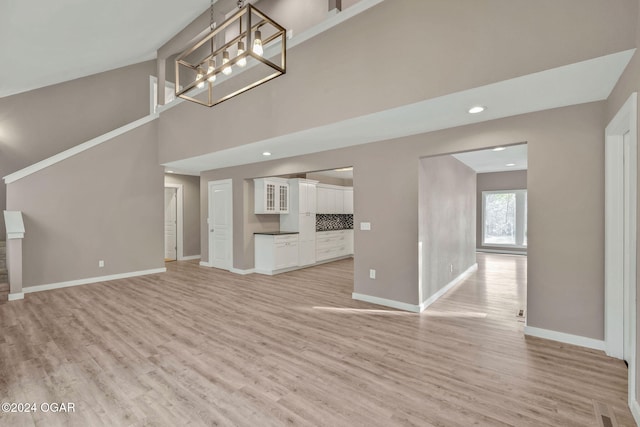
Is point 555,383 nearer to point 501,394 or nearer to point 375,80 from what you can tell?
point 501,394

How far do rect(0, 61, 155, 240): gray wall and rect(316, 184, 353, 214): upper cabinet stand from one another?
5.01 metres

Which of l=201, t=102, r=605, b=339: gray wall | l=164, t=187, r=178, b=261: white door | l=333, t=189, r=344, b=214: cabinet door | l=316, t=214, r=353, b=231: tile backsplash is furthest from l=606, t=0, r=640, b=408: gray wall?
l=164, t=187, r=178, b=261: white door

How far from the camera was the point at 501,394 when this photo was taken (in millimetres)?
2115

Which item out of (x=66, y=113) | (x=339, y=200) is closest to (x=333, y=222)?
(x=339, y=200)

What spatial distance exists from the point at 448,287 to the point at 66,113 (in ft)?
28.3

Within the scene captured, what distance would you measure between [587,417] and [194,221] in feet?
28.4

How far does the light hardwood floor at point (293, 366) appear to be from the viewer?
1.92m

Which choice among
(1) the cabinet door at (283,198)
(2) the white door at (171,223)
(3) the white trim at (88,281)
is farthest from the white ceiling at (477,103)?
(2) the white door at (171,223)

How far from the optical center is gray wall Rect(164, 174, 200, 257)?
327 inches

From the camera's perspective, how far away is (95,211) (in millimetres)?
5660

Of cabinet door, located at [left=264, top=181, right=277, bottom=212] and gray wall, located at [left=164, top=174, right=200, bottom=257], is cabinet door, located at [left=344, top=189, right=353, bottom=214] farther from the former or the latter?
gray wall, located at [left=164, top=174, right=200, bottom=257]

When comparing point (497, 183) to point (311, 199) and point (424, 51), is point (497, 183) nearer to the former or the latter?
point (311, 199)

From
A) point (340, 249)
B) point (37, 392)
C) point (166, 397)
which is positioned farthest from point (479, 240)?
point (37, 392)

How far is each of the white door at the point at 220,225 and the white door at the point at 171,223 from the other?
76.2 inches
